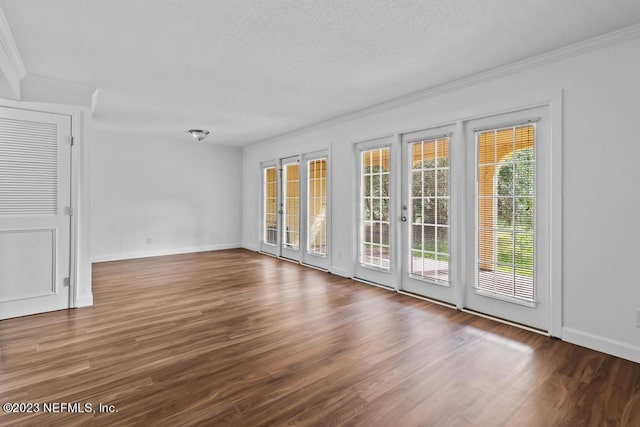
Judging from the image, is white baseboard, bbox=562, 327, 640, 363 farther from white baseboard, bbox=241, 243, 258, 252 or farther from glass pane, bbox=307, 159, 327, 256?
white baseboard, bbox=241, 243, 258, 252

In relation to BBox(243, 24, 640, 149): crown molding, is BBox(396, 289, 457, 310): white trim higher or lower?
lower

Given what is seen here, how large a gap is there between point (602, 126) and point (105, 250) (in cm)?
801

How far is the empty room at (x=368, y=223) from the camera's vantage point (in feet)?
7.19

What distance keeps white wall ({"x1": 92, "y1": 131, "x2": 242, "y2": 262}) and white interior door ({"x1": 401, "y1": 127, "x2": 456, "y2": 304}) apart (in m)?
5.11

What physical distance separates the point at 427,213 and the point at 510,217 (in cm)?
100

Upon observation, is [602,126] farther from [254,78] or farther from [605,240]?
[254,78]

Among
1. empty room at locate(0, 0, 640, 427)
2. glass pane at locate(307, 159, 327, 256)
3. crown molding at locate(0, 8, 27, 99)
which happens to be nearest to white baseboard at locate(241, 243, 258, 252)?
glass pane at locate(307, 159, 327, 256)

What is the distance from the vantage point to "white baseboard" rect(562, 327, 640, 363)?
258cm

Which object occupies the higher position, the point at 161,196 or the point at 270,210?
the point at 161,196

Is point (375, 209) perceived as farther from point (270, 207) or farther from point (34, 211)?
point (34, 211)

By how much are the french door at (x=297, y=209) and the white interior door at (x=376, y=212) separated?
75 centimetres

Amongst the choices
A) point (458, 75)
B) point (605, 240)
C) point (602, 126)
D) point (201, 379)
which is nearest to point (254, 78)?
point (458, 75)

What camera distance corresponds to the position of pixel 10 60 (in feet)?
9.75

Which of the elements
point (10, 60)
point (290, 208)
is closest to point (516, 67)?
point (290, 208)
